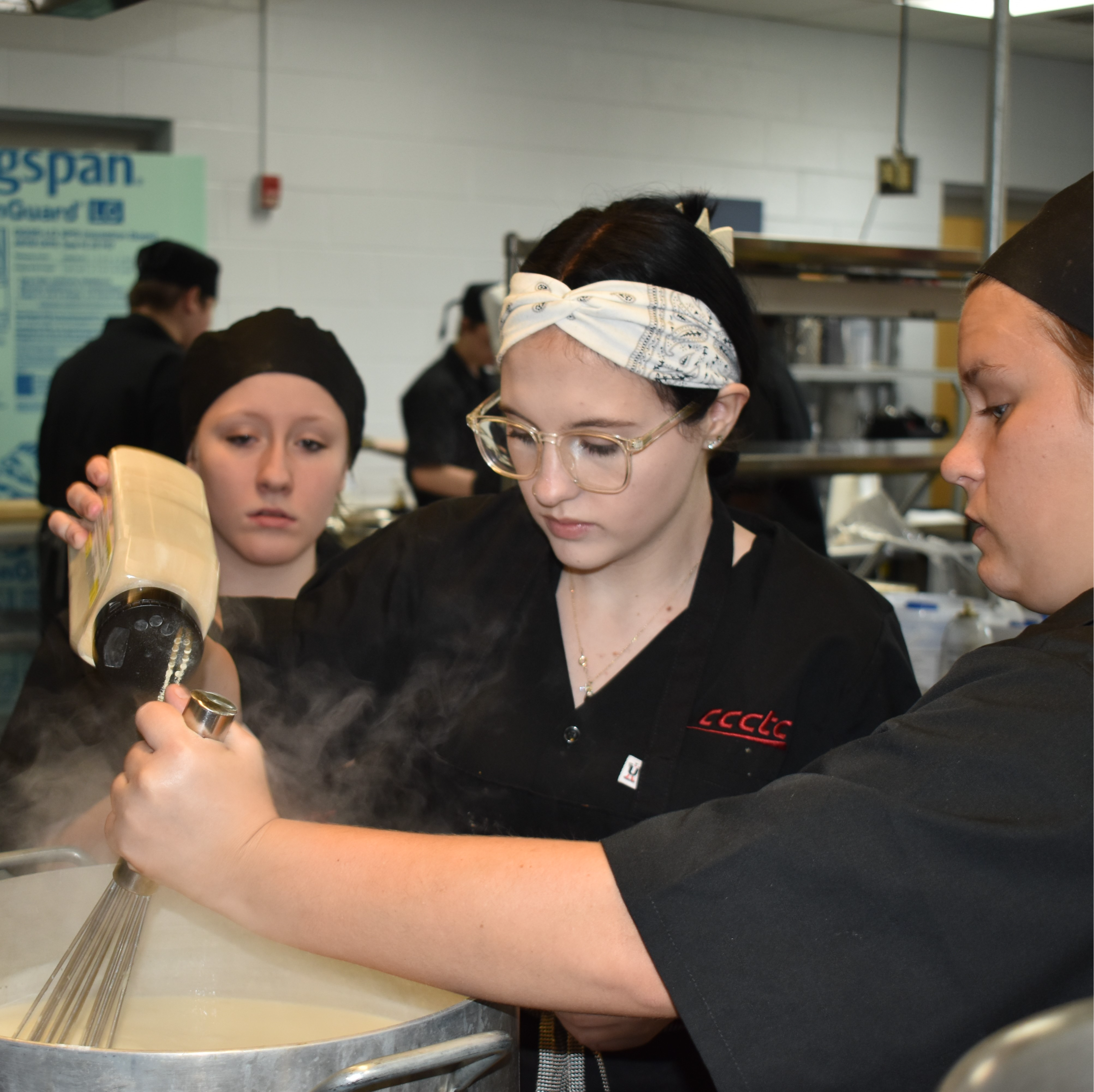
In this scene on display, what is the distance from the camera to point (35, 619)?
10.8 feet

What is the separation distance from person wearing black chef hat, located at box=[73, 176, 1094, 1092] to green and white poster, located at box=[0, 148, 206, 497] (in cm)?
404

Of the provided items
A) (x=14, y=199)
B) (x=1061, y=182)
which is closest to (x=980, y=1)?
(x=14, y=199)

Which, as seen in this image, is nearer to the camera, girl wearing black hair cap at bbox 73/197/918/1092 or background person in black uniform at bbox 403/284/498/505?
girl wearing black hair cap at bbox 73/197/918/1092

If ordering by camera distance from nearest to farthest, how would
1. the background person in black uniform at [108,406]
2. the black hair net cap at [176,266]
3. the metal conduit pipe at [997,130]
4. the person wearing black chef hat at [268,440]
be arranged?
the person wearing black chef hat at [268,440], the metal conduit pipe at [997,130], the background person in black uniform at [108,406], the black hair net cap at [176,266]

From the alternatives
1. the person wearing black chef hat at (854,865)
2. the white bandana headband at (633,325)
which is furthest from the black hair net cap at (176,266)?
the person wearing black chef hat at (854,865)

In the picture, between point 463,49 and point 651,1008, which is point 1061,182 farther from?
point 651,1008

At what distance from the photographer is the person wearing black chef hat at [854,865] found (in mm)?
661

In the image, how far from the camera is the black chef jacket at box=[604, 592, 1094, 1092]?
2.15ft

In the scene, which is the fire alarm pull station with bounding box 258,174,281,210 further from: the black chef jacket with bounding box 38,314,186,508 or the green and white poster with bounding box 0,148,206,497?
the black chef jacket with bounding box 38,314,186,508

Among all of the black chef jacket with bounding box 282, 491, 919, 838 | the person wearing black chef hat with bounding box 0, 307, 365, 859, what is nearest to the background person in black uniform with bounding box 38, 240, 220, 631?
the person wearing black chef hat with bounding box 0, 307, 365, 859

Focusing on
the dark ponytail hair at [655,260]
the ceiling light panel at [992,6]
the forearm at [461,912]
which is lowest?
the forearm at [461,912]

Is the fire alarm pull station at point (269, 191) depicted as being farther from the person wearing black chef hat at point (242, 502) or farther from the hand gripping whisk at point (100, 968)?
the hand gripping whisk at point (100, 968)

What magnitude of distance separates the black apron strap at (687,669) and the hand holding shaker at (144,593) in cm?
46

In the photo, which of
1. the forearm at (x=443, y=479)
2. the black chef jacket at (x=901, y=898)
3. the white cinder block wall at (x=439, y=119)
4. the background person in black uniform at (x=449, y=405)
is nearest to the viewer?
the black chef jacket at (x=901, y=898)
